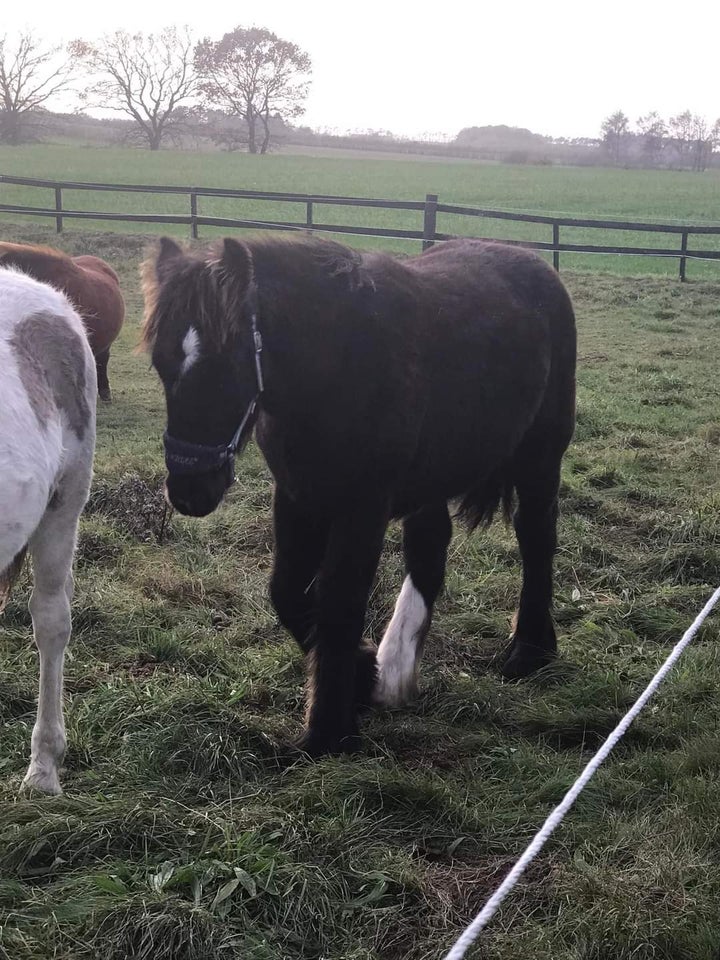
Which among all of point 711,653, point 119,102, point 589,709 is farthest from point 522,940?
point 119,102

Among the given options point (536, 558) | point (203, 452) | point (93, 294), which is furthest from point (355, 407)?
point (93, 294)

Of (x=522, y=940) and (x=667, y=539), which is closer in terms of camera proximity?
(x=522, y=940)

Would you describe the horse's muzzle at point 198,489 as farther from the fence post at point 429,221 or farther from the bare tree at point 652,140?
the bare tree at point 652,140

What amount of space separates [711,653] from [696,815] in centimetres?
133

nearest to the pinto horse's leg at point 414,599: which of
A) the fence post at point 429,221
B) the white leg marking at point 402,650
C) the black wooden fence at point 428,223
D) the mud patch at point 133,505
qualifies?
the white leg marking at point 402,650

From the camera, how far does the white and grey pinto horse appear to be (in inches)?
108

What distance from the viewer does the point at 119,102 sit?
53344 mm

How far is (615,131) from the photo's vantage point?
7312 cm

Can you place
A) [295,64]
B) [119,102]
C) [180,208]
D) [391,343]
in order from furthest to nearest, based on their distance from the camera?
[295,64], [119,102], [180,208], [391,343]

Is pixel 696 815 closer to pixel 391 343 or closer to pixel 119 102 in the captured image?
pixel 391 343

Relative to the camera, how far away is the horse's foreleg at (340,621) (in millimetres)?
3346

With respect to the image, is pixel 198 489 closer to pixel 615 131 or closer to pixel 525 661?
pixel 525 661

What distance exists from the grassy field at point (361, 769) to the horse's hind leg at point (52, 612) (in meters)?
0.17

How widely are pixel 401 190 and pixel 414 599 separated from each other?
34491 mm
